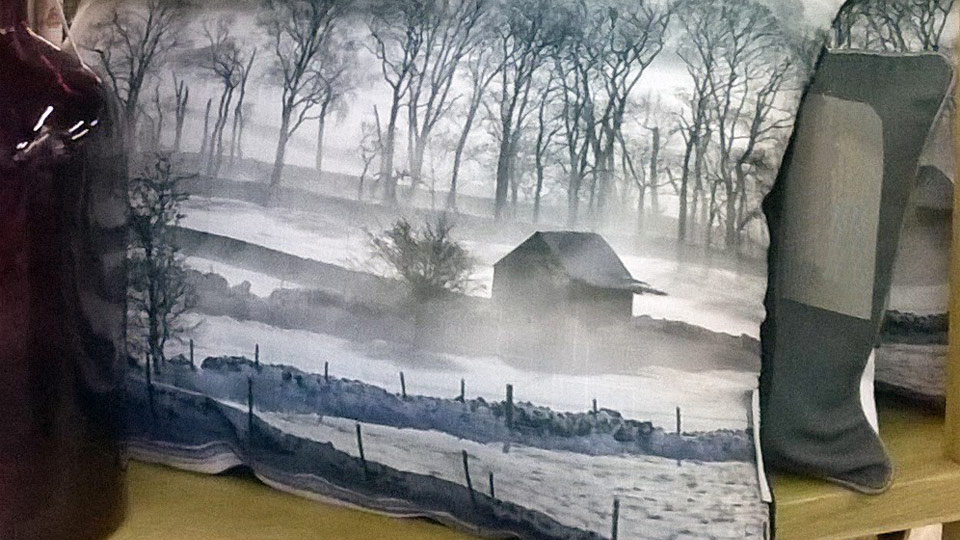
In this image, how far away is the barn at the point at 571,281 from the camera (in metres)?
0.56

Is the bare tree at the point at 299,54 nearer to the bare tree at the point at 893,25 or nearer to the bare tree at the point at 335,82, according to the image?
the bare tree at the point at 335,82

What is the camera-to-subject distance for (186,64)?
2.14 feet

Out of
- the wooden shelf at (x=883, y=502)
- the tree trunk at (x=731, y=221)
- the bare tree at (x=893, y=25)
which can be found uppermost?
the bare tree at (x=893, y=25)

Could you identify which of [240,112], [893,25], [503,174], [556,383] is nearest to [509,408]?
[556,383]

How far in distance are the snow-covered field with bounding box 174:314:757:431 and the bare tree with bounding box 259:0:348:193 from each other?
0.13 metres

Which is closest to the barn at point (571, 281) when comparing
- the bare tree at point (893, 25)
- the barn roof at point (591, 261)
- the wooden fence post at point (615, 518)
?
the barn roof at point (591, 261)

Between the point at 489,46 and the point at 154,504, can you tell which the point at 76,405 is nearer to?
the point at 154,504

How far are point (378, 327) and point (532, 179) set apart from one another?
0.44ft

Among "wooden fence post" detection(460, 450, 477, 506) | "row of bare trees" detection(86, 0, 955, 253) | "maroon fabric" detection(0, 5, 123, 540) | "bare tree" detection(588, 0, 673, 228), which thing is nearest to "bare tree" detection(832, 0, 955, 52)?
"row of bare trees" detection(86, 0, 955, 253)

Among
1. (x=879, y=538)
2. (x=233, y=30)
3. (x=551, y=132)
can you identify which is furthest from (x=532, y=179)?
(x=879, y=538)

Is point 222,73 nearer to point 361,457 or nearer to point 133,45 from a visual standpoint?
point 133,45

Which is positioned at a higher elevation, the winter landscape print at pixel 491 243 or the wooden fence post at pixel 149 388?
the winter landscape print at pixel 491 243

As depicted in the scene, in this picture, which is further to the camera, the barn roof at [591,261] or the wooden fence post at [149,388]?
the wooden fence post at [149,388]

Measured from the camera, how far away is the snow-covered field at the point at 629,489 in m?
0.57
